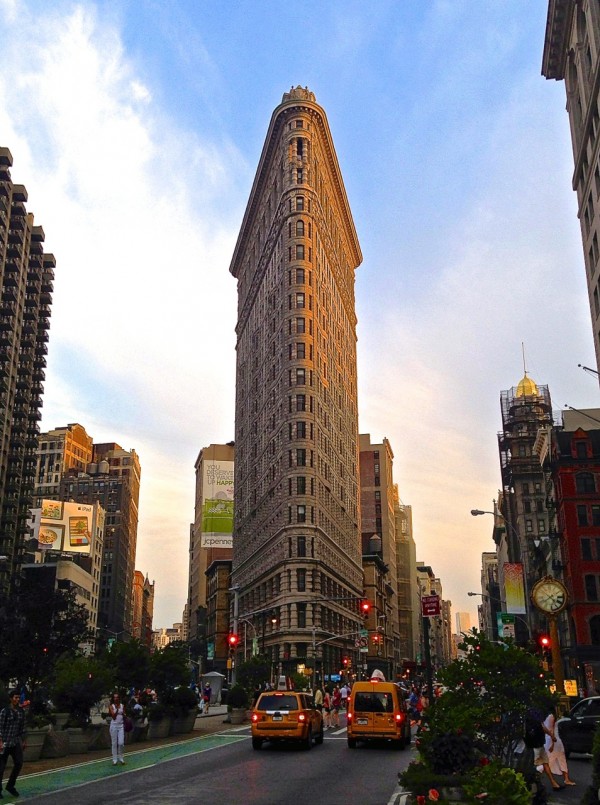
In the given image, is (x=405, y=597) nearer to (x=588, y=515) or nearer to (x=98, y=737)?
(x=588, y=515)

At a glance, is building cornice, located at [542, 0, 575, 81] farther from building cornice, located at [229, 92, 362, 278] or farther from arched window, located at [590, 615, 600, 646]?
arched window, located at [590, 615, 600, 646]

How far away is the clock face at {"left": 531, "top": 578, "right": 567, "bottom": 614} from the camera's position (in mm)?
29125

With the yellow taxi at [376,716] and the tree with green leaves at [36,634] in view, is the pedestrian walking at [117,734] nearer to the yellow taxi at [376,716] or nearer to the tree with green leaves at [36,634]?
the yellow taxi at [376,716]

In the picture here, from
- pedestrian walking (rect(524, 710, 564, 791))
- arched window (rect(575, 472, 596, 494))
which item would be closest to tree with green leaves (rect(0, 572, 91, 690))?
pedestrian walking (rect(524, 710, 564, 791))

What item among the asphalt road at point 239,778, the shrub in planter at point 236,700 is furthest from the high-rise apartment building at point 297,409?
the asphalt road at point 239,778

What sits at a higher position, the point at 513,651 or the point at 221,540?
the point at 221,540

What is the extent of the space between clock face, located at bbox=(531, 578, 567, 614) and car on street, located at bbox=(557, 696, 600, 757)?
5465mm

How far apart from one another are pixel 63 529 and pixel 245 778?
122 m

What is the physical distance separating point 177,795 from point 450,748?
6.57 metres

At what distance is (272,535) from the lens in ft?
296

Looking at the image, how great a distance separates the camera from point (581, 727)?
2331 centimetres

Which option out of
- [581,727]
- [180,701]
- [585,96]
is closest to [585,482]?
[585,96]

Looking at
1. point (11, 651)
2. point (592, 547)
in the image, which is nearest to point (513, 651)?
point (11, 651)

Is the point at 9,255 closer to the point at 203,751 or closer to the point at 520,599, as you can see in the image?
the point at 520,599
